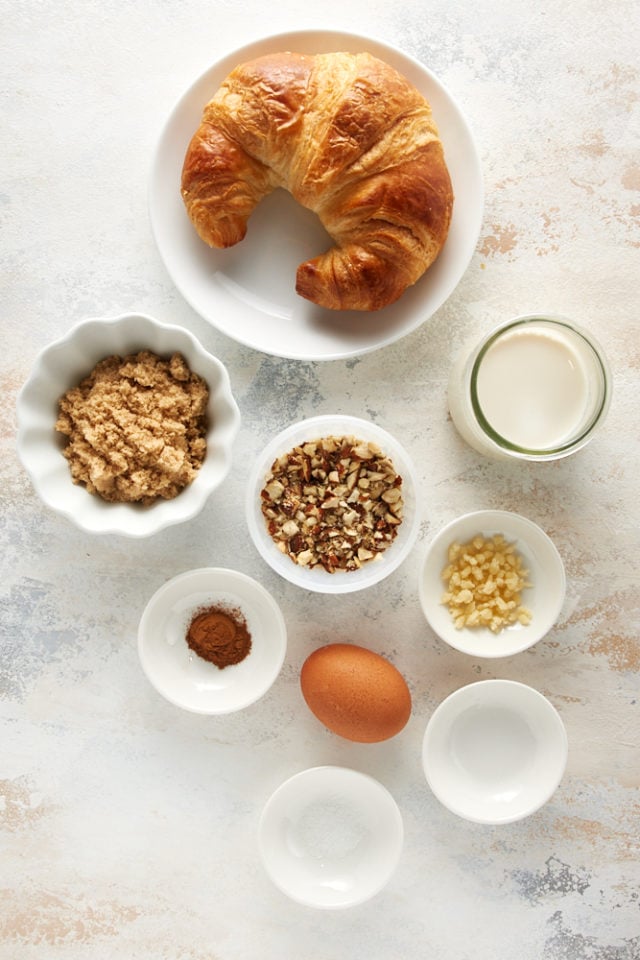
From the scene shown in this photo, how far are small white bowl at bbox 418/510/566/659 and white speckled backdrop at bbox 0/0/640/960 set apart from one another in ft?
0.26

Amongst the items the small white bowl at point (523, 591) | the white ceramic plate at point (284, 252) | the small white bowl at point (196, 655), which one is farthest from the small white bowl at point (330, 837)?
the white ceramic plate at point (284, 252)

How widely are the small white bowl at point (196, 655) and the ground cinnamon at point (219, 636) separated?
1 centimetres

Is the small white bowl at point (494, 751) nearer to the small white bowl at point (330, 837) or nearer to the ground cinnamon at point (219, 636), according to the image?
the small white bowl at point (330, 837)

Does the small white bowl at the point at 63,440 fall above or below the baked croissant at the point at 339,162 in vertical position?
below

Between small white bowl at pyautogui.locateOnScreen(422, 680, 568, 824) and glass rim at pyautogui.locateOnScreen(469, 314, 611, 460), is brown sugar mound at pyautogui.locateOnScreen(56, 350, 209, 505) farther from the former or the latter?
small white bowl at pyautogui.locateOnScreen(422, 680, 568, 824)

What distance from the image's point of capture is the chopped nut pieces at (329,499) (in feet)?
4.49

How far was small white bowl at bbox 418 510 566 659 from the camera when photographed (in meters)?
1.42

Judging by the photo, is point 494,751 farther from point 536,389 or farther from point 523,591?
point 536,389

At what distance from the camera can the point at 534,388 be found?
1355 millimetres

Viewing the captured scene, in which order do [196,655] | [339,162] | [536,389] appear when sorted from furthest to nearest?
[196,655]
[536,389]
[339,162]

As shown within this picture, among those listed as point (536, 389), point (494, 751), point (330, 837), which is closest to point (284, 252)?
point (536, 389)

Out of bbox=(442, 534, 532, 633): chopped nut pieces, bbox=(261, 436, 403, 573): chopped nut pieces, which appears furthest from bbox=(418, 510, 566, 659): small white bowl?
bbox=(261, 436, 403, 573): chopped nut pieces

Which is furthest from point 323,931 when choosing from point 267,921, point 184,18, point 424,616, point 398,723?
point 184,18

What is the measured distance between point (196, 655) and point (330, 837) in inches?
18.2
